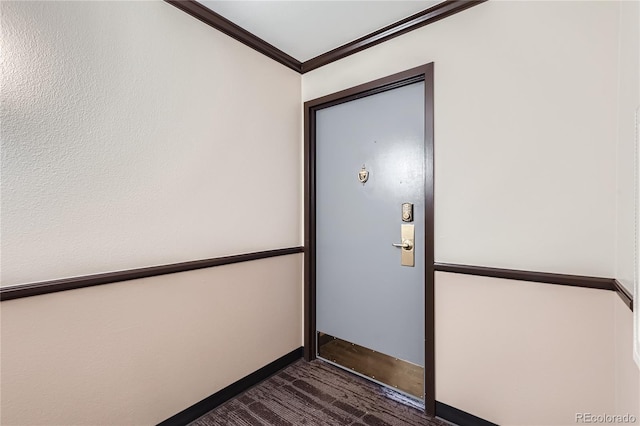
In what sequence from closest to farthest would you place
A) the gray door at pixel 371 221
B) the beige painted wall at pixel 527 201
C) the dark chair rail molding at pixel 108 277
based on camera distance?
the dark chair rail molding at pixel 108 277
the beige painted wall at pixel 527 201
the gray door at pixel 371 221

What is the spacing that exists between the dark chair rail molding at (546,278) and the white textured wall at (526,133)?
0.12 ft

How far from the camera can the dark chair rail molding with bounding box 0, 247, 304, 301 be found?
3.94ft

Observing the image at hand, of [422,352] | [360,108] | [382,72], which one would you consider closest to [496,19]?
[382,72]

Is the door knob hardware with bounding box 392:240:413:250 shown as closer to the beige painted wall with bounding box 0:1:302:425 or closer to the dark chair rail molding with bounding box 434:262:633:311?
the dark chair rail molding with bounding box 434:262:633:311

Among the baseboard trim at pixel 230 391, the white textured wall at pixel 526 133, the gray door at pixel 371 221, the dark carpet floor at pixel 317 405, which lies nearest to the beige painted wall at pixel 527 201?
the white textured wall at pixel 526 133

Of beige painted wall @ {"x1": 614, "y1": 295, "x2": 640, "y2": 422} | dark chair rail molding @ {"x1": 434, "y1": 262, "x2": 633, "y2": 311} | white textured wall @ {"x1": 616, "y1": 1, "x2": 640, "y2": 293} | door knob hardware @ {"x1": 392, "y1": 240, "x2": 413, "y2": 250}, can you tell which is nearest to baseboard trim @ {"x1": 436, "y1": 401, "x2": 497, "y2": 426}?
beige painted wall @ {"x1": 614, "y1": 295, "x2": 640, "y2": 422}

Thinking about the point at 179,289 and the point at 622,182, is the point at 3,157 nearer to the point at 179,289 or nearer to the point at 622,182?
the point at 179,289

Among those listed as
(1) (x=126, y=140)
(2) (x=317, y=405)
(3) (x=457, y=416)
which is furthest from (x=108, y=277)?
(3) (x=457, y=416)

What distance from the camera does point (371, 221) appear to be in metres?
2.17

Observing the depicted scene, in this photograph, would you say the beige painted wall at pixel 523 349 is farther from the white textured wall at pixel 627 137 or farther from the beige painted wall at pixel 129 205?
the beige painted wall at pixel 129 205

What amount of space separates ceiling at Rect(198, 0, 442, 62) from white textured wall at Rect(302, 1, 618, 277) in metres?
→ 0.22

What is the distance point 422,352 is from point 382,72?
6.02ft

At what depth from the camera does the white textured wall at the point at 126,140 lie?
124 centimetres

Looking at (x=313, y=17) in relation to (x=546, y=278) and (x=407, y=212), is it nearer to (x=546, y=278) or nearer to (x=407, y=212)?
(x=407, y=212)
